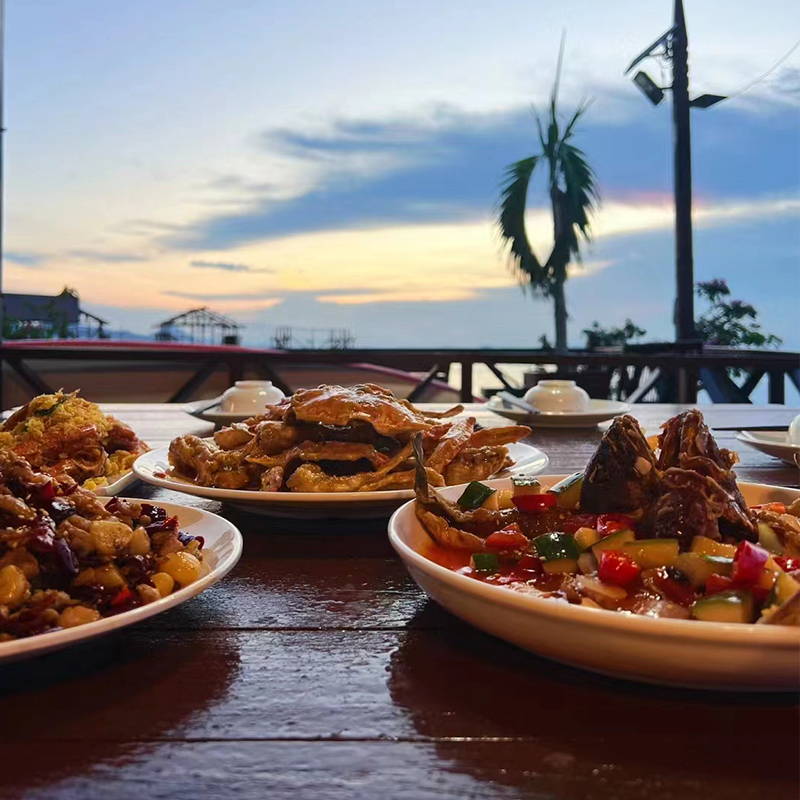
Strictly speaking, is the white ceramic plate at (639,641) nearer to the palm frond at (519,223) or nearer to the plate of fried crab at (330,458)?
the plate of fried crab at (330,458)

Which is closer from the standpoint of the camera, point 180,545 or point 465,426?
point 180,545

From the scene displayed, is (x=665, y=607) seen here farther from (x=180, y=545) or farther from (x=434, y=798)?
(x=180, y=545)

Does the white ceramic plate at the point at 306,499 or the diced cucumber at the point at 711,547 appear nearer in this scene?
the diced cucumber at the point at 711,547

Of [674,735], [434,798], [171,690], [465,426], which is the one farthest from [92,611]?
[465,426]

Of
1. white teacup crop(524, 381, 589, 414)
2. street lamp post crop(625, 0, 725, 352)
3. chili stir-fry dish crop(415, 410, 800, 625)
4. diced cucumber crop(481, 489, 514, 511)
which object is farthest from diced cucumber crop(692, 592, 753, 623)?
street lamp post crop(625, 0, 725, 352)

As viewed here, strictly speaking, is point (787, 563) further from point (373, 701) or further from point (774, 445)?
point (774, 445)

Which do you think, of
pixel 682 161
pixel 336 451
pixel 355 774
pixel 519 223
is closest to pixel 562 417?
pixel 336 451

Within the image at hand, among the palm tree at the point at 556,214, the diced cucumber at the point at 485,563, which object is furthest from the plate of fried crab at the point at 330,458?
the palm tree at the point at 556,214
